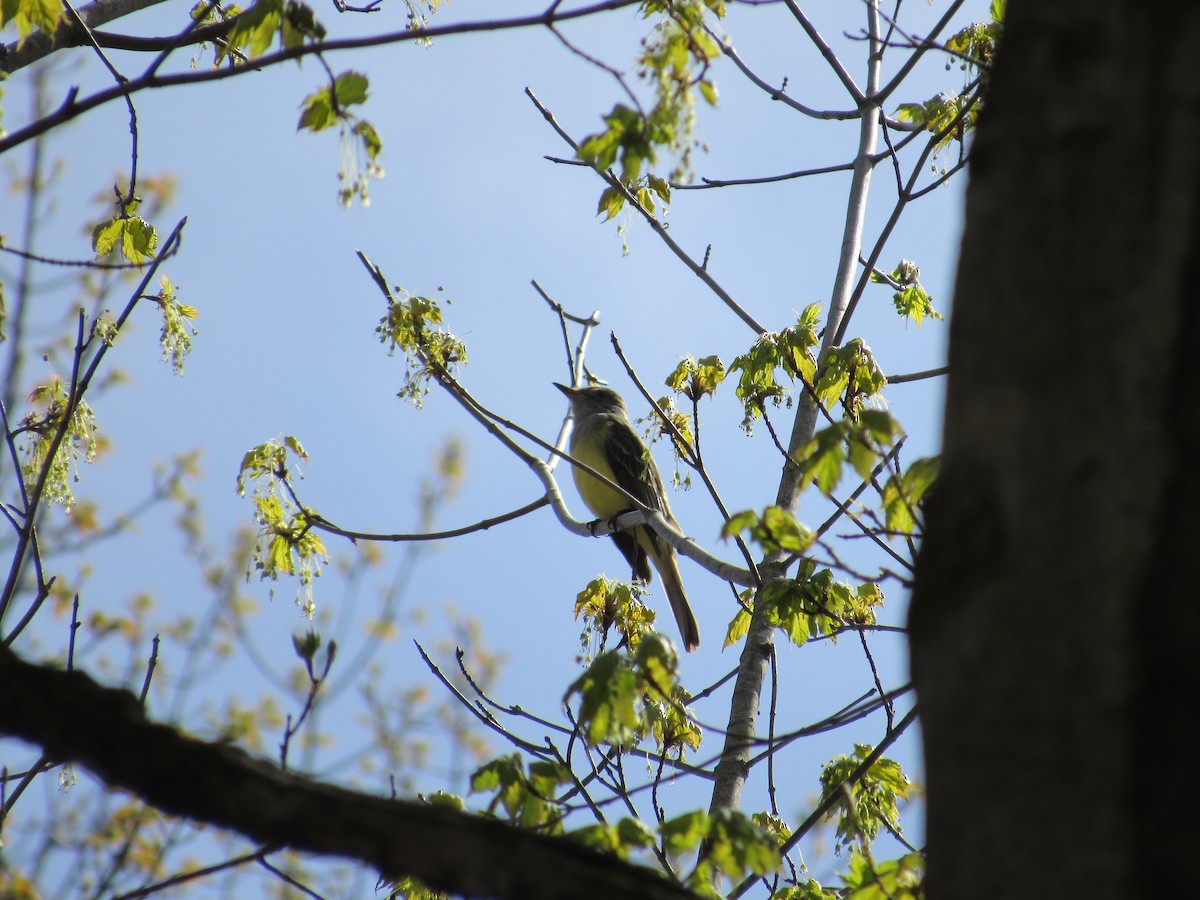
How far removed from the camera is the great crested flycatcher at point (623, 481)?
9500 millimetres

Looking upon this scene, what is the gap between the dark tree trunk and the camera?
123cm

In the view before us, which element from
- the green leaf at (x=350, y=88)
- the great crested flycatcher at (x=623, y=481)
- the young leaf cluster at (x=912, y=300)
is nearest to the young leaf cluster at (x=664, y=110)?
the green leaf at (x=350, y=88)

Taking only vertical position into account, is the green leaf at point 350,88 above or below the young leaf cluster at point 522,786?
above

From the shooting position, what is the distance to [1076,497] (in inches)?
51.0

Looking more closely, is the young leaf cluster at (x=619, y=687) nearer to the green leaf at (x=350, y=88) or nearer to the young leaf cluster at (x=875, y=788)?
the green leaf at (x=350, y=88)

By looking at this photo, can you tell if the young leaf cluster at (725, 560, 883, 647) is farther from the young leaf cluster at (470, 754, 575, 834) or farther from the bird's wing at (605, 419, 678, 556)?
the bird's wing at (605, 419, 678, 556)

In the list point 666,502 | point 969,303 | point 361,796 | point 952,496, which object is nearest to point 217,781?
point 361,796

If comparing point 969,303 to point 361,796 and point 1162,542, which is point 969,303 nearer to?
point 1162,542

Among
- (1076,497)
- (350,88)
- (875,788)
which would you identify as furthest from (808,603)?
(1076,497)

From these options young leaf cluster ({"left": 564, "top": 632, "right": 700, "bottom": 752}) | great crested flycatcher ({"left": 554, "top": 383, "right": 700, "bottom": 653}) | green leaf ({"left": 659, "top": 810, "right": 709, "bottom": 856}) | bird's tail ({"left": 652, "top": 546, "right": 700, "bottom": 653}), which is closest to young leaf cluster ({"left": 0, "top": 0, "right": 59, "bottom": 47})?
young leaf cluster ({"left": 564, "top": 632, "right": 700, "bottom": 752})

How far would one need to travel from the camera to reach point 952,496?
1396 mm

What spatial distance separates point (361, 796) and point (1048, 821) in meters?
0.95

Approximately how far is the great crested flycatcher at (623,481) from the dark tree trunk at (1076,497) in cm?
754

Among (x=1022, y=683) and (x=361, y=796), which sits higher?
(x=1022, y=683)
